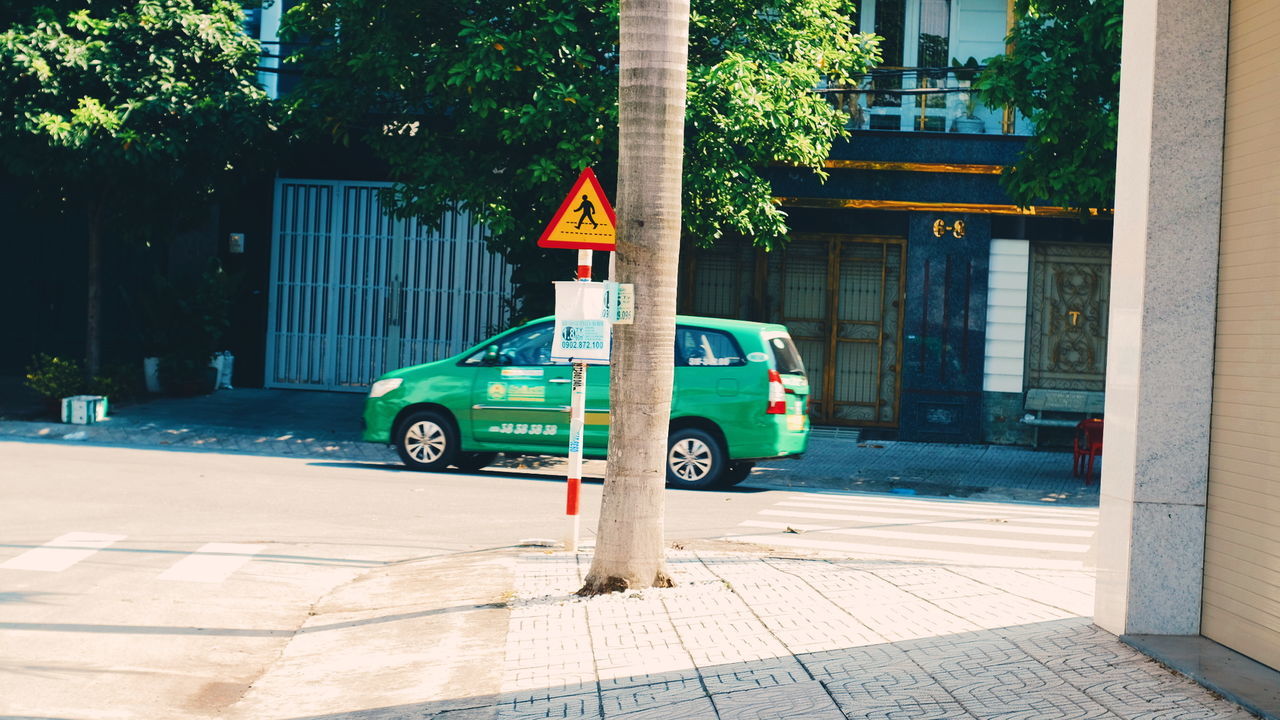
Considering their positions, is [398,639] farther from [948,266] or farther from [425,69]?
[948,266]

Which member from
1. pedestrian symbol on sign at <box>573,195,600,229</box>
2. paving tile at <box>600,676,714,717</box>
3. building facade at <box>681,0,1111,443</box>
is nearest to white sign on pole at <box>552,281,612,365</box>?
pedestrian symbol on sign at <box>573,195,600,229</box>

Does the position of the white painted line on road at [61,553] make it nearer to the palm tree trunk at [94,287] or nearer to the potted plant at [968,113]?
the palm tree trunk at [94,287]

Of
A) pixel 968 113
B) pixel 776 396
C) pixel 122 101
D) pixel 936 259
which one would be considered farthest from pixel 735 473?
pixel 122 101

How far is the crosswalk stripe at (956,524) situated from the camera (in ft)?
38.1

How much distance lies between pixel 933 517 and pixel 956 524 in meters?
0.49

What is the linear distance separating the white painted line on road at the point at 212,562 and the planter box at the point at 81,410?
8.96 metres

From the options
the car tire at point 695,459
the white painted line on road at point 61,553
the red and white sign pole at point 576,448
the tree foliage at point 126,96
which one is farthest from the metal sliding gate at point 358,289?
the red and white sign pole at point 576,448

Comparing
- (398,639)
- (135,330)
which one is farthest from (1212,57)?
(135,330)

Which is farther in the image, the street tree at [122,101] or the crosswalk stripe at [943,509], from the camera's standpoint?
the street tree at [122,101]

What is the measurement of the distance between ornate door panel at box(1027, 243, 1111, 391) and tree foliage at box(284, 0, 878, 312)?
4.16 m

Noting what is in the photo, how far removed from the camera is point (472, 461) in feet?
50.8

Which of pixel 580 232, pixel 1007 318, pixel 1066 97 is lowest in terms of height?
pixel 1007 318

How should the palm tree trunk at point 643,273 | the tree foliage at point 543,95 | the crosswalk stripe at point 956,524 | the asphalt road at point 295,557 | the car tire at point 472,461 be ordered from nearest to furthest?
the asphalt road at point 295,557 → the palm tree trunk at point 643,273 → the crosswalk stripe at point 956,524 → the car tire at point 472,461 → the tree foliage at point 543,95

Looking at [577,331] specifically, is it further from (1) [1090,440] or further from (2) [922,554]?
(1) [1090,440]
